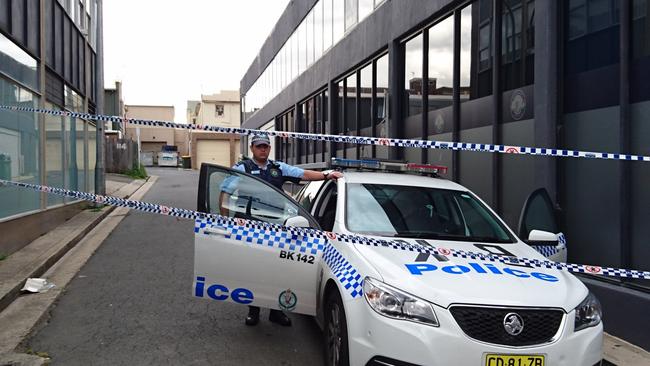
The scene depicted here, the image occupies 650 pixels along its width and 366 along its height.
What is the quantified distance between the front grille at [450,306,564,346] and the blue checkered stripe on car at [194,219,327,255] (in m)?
1.48

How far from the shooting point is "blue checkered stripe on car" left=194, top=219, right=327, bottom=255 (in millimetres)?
4348

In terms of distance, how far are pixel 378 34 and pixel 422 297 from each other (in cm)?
1007

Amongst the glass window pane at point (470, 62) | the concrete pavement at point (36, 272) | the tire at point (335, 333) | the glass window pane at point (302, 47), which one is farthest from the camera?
the glass window pane at point (302, 47)

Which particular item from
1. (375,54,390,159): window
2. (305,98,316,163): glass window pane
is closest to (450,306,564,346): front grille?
(375,54,390,159): window

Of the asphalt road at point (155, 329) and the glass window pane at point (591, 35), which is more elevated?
the glass window pane at point (591, 35)

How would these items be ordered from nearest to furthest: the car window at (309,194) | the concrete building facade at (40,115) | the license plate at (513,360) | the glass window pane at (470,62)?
the license plate at (513,360) < the car window at (309,194) < the concrete building facade at (40,115) < the glass window pane at (470,62)

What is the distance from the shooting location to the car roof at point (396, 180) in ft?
16.3

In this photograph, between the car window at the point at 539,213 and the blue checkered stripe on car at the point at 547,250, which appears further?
the car window at the point at 539,213

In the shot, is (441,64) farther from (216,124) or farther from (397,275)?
(216,124)

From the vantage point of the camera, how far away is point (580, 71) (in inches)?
244

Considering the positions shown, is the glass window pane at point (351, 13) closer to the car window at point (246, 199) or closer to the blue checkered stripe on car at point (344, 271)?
the car window at point (246, 199)

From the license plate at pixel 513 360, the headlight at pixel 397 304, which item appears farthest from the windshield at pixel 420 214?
the license plate at pixel 513 360

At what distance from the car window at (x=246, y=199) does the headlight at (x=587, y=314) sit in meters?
2.25

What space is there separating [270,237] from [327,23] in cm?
1386
